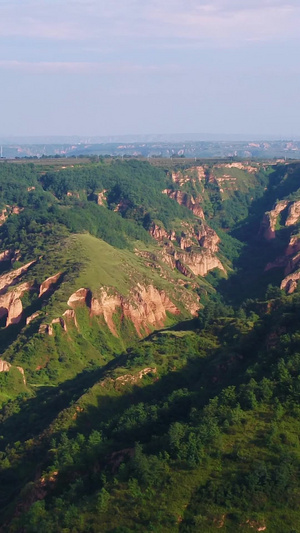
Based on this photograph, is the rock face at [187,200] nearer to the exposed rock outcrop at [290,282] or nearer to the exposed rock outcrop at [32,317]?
the exposed rock outcrop at [290,282]

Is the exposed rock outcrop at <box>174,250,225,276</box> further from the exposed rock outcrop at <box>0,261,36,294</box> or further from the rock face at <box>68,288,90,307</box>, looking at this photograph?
the rock face at <box>68,288,90,307</box>

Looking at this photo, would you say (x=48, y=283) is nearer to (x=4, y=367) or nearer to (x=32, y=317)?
(x=32, y=317)

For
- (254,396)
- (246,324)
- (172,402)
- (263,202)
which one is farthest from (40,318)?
(263,202)

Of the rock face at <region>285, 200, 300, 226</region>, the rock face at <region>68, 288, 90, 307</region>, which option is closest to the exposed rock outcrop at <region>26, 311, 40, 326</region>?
the rock face at <region>68, 288, 90, 307</region>

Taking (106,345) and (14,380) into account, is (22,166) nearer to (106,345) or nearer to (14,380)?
(106,345)

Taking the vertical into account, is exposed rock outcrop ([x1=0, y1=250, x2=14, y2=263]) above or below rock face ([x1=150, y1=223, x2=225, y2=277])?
above

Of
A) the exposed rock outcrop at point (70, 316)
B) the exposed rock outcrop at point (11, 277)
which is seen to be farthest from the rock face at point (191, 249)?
the exposed rock outcrop at point (70, 316)
